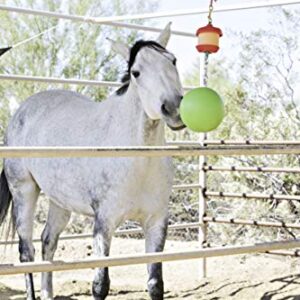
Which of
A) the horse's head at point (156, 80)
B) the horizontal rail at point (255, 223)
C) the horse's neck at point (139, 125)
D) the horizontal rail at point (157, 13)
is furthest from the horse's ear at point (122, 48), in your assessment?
the horizontal rail at point (255, 223)

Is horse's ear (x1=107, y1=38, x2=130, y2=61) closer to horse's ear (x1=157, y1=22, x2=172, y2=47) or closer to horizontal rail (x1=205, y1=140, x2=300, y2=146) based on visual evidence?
horse's ear (x1=157, y1=22, x2=172, y2=47)

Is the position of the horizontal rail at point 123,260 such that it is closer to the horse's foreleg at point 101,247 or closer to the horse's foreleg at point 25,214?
the horse's foreleg at point 101,247

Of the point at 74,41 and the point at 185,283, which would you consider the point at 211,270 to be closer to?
the point at 185,283

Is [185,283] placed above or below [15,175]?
below

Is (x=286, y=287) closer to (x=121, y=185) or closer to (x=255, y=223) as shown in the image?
(x=255, y=223)

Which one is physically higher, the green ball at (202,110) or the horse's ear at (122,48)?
the horse's ear at (122,48)

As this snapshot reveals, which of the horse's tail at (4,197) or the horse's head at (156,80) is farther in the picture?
the horse's tail at (4,197)

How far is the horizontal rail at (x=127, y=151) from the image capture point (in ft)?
6.57

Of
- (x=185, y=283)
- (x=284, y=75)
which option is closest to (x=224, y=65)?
(x=284, y=75)

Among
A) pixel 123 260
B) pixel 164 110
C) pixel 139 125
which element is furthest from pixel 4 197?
pixel 123 260

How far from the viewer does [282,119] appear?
7121 mm

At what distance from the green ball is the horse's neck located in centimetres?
92

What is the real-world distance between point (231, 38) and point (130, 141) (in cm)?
551

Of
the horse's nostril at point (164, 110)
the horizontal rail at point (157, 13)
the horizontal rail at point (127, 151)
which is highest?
the horizontal rail at point (157, 13)
